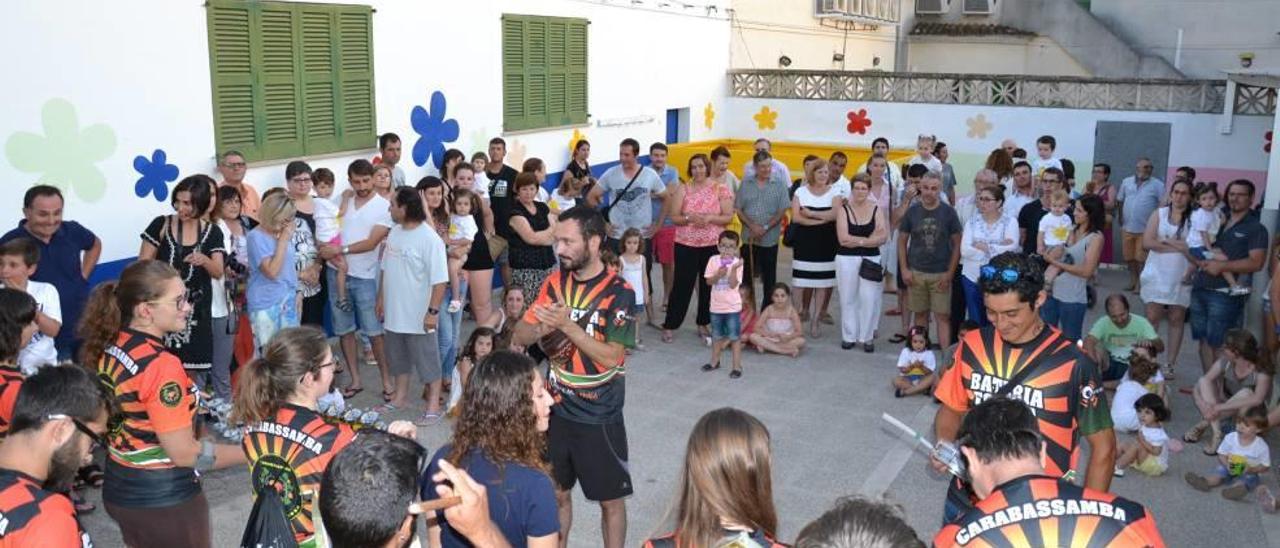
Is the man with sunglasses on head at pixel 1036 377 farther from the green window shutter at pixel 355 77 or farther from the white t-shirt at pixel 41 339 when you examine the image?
the green window shutter at pixel 355 77

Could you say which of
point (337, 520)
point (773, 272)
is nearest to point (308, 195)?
point (773, 272)

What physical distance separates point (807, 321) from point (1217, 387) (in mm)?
3799

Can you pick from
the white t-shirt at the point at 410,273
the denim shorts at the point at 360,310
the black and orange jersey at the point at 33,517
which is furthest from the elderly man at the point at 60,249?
the black and orange jersey at the point at 33,517

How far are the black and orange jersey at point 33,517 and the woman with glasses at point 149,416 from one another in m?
0.97

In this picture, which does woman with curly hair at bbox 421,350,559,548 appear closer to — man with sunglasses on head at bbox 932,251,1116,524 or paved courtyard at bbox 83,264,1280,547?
man with sunglasses on head at bbox 932,251,1116,524

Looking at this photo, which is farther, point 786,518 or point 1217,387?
point 1217,387

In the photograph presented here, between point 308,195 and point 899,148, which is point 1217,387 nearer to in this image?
point 308,195

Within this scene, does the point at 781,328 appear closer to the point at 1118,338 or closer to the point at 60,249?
the point at 1118,338

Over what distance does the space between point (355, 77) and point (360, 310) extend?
3.01m

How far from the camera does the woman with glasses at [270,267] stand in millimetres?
7148

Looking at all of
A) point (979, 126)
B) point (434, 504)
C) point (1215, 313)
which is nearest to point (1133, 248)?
point (1215, 313)

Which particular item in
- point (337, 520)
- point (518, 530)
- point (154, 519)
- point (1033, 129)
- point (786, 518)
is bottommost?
point (786, 518)

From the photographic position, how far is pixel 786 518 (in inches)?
240

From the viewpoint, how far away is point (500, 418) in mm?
3229
